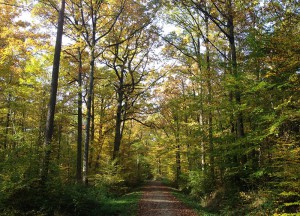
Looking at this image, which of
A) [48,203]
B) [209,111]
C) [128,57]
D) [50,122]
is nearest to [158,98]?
[128,57]

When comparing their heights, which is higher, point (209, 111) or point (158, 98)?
point (158, 98)

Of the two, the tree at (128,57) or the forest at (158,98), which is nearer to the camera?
the forest at (158,98)

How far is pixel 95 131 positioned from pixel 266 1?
1974cm

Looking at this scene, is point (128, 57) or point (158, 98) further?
point (158, 98)

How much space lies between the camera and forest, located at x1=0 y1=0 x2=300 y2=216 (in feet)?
25.0

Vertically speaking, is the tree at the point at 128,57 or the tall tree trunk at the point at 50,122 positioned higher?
the tree at the point at 128,57

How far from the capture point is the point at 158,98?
29453mm

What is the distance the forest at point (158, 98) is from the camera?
7.61 meters

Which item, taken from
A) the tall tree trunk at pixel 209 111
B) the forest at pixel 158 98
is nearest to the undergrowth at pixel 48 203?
the forest at pixel 158 98

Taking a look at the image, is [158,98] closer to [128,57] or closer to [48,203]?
[128,57]

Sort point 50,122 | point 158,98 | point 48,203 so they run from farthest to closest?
1. point 158,98
2. point 50,122
3. point 48,203

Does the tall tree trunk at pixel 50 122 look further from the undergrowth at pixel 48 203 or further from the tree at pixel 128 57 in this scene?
the tree at pixel 128 57

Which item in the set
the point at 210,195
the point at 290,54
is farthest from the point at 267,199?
the point at 210,195

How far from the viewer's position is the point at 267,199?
27.4ft
